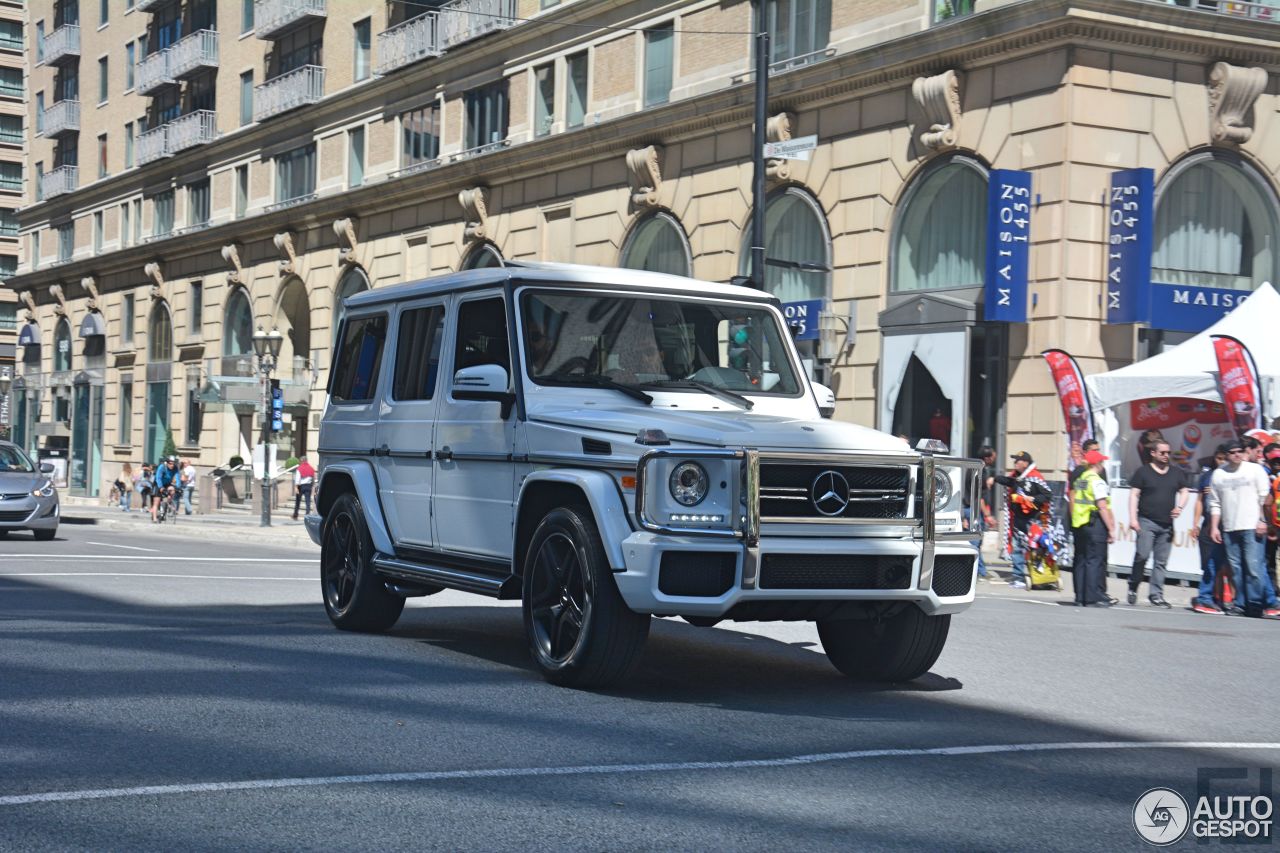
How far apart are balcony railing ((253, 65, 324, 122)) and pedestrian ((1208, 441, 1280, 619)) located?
31.5m

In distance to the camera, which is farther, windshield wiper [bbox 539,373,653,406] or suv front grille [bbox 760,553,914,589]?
windshield wiper [bbox 539,373,653,406]

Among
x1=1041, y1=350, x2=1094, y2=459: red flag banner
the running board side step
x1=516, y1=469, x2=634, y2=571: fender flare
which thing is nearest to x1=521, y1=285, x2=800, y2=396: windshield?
x1=516, y1=469, x2=634, y2=571: fender flare

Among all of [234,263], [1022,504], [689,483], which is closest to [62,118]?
[234,263]

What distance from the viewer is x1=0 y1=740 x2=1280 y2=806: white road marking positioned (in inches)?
222

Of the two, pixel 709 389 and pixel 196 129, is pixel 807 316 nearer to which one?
pixel 709 389

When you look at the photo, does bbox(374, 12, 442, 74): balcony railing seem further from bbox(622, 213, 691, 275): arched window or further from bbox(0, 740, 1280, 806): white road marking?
bbox(0, 740, 1280, 806): white road marking

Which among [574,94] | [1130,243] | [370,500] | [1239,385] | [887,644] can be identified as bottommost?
[887,644]

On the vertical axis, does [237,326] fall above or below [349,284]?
below

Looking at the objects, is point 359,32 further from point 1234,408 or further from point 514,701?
point 514,701

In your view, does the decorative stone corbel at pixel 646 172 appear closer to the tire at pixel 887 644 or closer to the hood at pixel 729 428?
the tire at pixel 887 644

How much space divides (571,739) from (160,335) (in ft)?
160

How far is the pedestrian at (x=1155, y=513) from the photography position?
→ 17766mm

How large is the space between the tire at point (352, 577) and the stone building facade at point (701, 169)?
47.1ft

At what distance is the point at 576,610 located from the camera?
8219mm
